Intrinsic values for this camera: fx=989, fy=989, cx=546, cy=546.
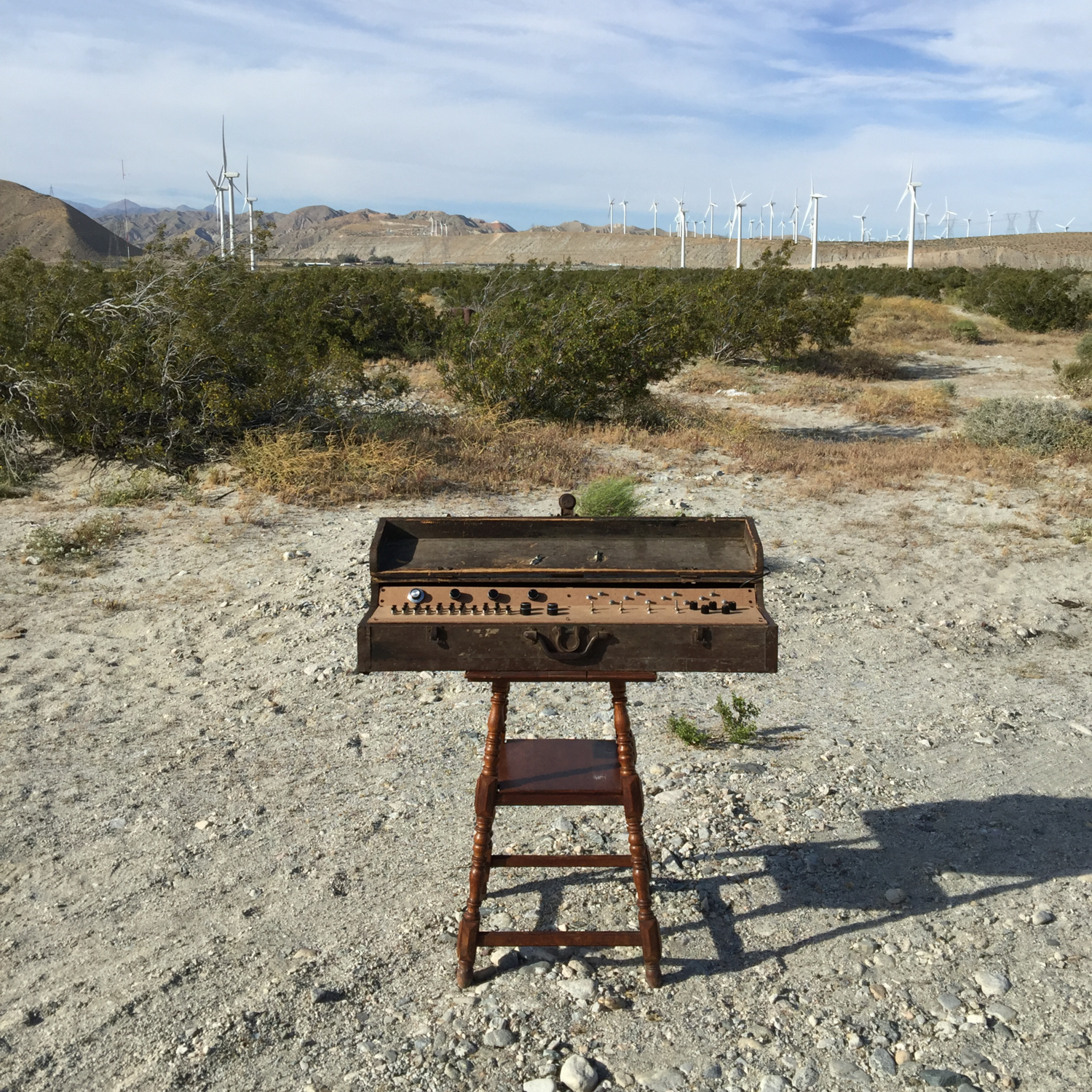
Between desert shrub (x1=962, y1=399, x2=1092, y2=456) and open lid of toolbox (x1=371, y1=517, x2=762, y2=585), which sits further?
desert shrub (x1=962, y1=399, x2=1092, y2=456)

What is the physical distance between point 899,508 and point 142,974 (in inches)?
330

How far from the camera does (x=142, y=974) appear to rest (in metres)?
3.11

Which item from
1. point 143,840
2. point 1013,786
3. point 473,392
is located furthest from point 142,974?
point 473,392

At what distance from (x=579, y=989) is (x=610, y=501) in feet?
17.9

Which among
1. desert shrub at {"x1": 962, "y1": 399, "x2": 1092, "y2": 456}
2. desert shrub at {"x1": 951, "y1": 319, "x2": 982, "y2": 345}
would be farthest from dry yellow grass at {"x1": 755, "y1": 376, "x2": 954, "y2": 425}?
desert shrub at {"x1": 951, "y1": 319, "x2": 982, "y2": 345}

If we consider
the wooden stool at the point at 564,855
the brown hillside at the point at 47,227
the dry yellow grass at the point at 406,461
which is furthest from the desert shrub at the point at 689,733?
the brown hillside at the point at 47,227

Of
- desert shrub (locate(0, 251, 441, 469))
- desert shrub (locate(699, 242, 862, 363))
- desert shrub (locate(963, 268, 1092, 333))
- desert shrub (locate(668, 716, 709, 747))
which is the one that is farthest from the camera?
desert shrub (locate(963, 268, 1092, 333))

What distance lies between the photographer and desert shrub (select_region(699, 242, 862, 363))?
20.9m

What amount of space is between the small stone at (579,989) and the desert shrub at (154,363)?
8.52 m

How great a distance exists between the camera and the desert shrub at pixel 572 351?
13.2 metres

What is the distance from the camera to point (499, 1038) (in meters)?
2.85

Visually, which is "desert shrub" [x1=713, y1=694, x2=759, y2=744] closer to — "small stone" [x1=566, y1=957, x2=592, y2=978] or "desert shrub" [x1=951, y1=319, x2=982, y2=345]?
"small stone" [x1=566, y1=957, x2=592, y2=978]

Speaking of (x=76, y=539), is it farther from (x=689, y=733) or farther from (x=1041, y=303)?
(x=1041, y=303)

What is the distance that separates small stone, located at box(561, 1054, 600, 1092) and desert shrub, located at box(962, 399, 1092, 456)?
37.6 ft
